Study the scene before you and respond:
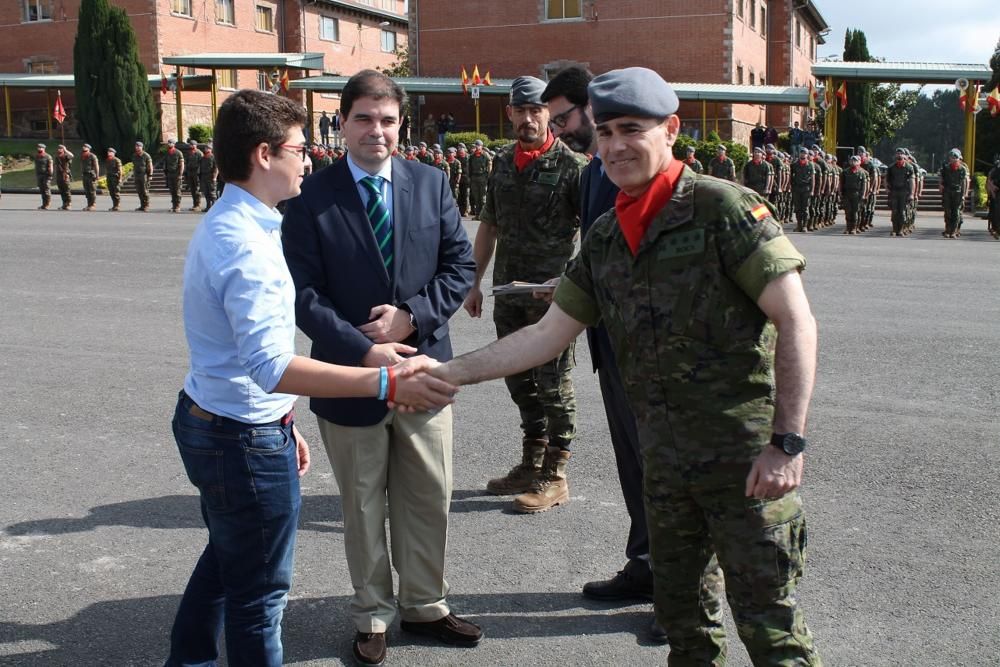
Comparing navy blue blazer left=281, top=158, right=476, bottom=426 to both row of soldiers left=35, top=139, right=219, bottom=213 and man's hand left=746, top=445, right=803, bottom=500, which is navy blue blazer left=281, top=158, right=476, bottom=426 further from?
row of soldiers left=35, top=139, right=219, bottom=213

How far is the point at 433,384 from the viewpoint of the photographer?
327cm

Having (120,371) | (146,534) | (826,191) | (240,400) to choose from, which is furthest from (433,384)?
(826,191)

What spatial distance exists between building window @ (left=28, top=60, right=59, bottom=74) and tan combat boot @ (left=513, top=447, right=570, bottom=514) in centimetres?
5114

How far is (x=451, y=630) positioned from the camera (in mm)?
3748

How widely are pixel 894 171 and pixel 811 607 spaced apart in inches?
798

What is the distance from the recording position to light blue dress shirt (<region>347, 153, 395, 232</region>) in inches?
147

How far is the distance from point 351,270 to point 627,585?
1.74 meters

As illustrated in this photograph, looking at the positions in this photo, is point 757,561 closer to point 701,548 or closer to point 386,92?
point 701,548

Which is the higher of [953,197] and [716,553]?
[953,197]

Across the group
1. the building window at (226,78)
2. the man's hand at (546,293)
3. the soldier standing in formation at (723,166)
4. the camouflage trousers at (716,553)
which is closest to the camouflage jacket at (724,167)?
the soldier standing in formation at (723,166)

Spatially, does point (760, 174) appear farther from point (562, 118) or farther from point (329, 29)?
point (329, 29)

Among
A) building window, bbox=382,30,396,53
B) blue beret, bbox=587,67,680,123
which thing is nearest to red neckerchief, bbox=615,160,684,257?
blue beret, bbox=587,67,680,123

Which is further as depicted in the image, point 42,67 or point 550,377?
point 42,67

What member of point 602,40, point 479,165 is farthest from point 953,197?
point 602,40
